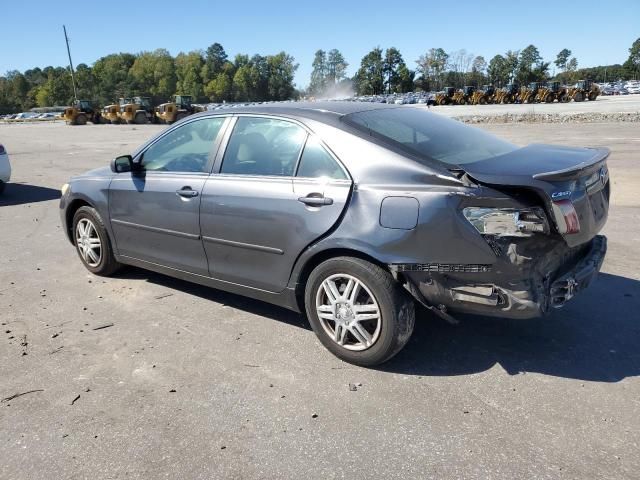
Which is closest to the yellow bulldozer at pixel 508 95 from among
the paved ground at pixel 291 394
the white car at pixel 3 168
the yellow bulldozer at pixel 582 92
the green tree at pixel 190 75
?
the yellow bulldozer at pixel 582 92

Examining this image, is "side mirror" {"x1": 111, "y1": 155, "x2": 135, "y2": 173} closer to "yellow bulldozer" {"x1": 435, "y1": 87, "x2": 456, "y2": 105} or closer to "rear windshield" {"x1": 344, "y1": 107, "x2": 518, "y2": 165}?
"rear windshield" {"x1": 344, "y1": 107, "x2": 518, "y2": 165}

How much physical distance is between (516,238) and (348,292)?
1.04 metres

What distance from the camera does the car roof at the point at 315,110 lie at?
3.58 metres

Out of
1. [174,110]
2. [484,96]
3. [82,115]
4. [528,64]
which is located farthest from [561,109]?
[528,64]

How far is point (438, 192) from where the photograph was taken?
9.66 feet

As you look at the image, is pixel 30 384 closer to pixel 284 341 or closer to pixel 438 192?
pixel 284 341

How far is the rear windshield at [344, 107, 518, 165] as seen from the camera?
3.32 metres

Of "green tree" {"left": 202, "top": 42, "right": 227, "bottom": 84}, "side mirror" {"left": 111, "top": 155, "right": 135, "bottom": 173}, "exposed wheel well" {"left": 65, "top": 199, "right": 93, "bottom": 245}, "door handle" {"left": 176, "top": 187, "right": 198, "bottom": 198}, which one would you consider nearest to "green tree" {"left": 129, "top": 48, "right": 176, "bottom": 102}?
"green tree" {"left": 202, "top": 42, "right": 227, "bottom": 84}

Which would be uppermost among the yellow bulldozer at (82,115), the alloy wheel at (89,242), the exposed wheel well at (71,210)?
the exposed wheel well at (71,210)

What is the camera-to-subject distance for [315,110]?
146 inches

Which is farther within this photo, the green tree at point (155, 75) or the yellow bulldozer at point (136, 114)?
the green tree at point (155, 75)

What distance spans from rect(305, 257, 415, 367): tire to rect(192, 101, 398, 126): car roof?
1.00 m

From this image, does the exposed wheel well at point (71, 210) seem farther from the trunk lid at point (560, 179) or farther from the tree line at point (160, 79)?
the tree line at point (160, 79)

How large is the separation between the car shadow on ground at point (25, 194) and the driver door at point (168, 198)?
20.1 ft
